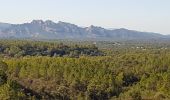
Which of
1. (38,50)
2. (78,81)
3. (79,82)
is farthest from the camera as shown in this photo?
(38,50)

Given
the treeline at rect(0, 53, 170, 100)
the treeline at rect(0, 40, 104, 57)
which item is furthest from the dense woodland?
the treeline at rect(0, 40, 104, 57)

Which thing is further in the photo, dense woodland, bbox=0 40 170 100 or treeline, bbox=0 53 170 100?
treeline, bbox=0 53 170 100

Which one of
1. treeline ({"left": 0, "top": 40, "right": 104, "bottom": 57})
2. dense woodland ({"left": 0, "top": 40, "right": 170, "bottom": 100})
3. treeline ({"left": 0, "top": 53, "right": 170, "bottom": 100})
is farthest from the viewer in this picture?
treeline ({"left": 0, "top": 40, "right": 104, "bottom": 57})

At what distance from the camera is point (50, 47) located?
177 metres

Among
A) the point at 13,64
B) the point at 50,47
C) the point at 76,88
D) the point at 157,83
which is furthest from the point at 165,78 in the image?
the point at 50,47

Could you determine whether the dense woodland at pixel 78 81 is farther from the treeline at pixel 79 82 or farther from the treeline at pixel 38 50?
the treeline at pixel 38 50

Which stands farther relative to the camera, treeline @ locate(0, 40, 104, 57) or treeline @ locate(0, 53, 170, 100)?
treeline @ locate(0, 40, 104, 57)

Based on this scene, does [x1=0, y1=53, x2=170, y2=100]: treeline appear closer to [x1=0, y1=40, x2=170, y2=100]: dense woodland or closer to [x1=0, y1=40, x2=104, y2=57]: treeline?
[x1=0, y1=40, x2=170, y2=100]: dense woodland

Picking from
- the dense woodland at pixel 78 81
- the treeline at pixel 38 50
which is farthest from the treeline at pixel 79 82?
the treeline at pixel 38 50

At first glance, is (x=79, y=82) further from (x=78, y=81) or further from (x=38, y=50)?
(x=38, y=50)

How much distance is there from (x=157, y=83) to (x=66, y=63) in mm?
26427

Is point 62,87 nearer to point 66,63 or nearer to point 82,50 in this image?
point 66,63

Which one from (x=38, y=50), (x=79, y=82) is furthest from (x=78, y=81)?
(x=38, y=50)

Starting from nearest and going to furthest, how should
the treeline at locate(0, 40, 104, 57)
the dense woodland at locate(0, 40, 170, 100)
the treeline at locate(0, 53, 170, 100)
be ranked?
the dense woodland at locate(0, 40, 170, 100), the treeline at locate(0, 53, 170, 100), the treeline at locate(0, 40, 104, 57)
